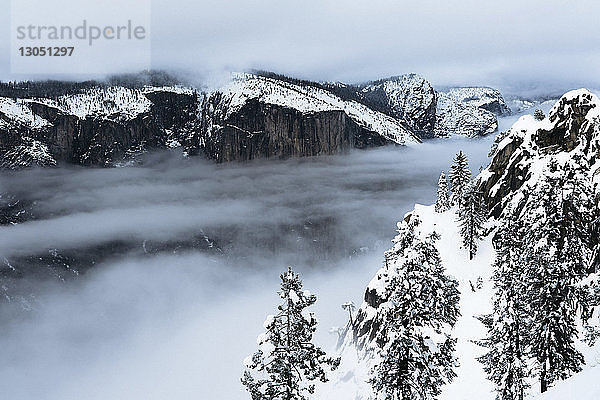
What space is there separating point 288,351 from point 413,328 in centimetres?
508

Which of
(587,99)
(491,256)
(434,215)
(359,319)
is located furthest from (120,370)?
(587,99)

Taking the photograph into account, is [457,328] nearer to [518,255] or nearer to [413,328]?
[518,255]

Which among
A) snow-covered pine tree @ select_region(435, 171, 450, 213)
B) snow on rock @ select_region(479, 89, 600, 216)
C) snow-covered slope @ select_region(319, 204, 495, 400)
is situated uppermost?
snow on rock @ select_region(479, 89, 600, 216)

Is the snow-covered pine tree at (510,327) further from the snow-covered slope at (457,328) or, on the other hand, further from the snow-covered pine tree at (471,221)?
the snow-covered pine tree at (471,221)

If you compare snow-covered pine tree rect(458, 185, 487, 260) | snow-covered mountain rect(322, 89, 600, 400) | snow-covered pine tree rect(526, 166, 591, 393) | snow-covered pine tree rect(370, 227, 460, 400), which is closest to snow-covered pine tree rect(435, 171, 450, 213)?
snow-covered mountain rect(322, 89, 600, 400)

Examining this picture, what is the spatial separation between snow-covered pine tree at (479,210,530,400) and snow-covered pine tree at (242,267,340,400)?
484 inches

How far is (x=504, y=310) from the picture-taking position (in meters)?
25.3

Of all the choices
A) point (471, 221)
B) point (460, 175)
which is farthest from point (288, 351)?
point (460, 175)

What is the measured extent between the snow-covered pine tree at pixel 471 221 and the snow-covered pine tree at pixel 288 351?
45.6 metres

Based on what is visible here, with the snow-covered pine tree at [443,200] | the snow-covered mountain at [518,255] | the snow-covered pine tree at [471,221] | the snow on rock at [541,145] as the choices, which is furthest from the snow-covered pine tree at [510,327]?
the snow-covered pine tree at [443,200]

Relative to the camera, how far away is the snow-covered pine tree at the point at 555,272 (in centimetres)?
2159

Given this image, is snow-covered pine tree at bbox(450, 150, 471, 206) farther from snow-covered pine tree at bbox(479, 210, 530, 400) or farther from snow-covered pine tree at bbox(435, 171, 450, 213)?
snow-covered pine tree at bbox(479, 210, 530, 400)

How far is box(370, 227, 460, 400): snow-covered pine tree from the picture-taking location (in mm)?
18000

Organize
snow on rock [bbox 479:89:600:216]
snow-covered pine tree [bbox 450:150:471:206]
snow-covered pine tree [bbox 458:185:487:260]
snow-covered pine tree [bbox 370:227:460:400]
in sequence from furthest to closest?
snow-covered pine tree [bbox 450:150:471:206], snow-covered pine tree [bbox 458:185:487:260], snow on rock [bbox 479:89:600:216], snow-covered pine tree [bbox 370:227:460:400]
